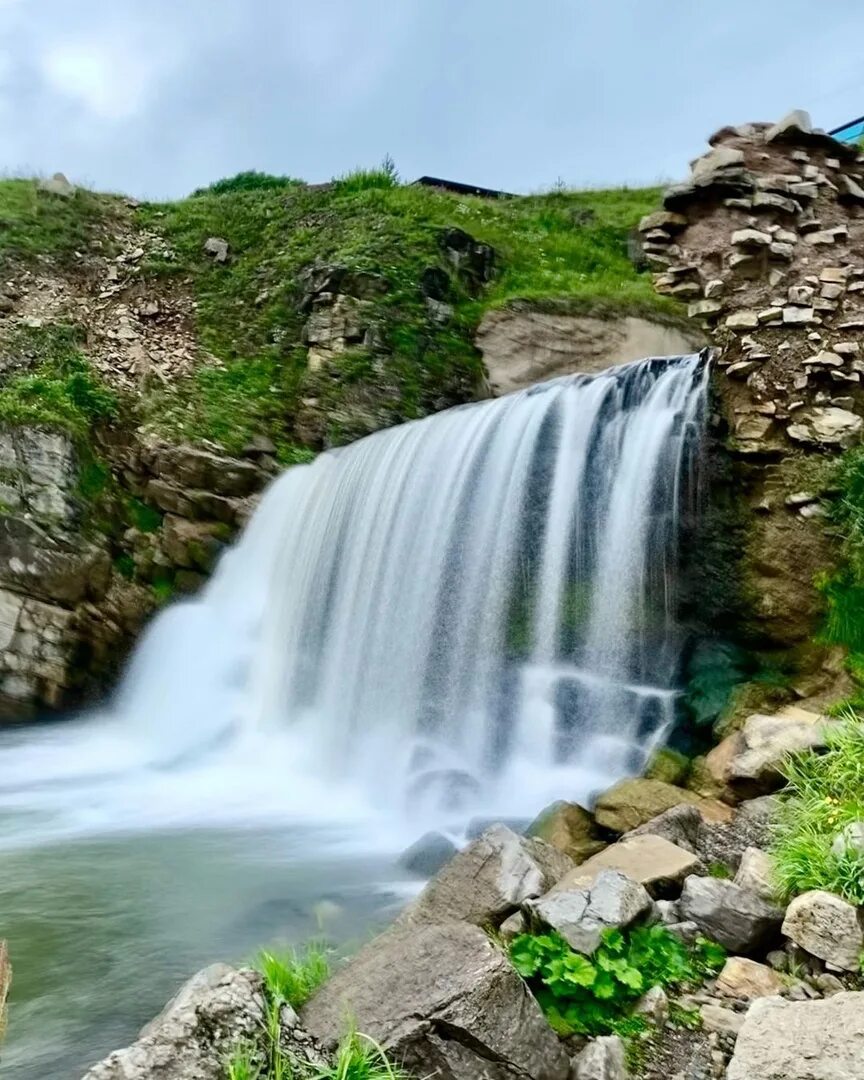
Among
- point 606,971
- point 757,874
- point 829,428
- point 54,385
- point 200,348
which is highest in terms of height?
point 200,348

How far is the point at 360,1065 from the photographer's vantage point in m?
2.36

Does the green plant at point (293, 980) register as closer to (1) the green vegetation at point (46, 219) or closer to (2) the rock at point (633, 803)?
(2) the rock at point (633, 803)

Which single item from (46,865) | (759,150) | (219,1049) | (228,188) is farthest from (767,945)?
(228,188)

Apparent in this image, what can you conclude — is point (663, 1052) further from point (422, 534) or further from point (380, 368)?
point (380, 368)

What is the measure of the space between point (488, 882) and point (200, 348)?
1118cm

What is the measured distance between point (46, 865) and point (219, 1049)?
13.0ft

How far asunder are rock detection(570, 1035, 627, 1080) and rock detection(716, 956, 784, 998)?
1.91 ft

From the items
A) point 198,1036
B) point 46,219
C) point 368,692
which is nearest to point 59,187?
point 46,219

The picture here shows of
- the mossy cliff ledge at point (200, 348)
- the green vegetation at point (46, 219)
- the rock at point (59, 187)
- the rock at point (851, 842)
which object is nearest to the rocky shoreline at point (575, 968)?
the rock at point (851, 842)

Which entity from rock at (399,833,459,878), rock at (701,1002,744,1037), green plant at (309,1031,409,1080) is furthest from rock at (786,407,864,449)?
green plant at (309,1031,409,1080)

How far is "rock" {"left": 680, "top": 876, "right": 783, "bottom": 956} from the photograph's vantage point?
321 centimetres

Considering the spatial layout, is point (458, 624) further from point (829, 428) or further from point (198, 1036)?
point (198, 1036)

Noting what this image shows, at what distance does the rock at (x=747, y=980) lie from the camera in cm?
295

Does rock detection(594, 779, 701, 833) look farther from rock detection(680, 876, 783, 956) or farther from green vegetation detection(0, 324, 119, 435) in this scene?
green vegetation detection(0, 324, 119, 435)
